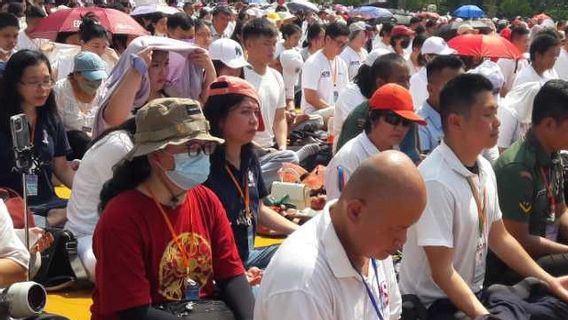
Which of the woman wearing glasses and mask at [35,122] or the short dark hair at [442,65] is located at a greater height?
the short dark hair at [442,65]

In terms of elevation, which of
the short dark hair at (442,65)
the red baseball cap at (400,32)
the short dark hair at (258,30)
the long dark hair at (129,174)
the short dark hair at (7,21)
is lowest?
the red baseball cap at (400,32)

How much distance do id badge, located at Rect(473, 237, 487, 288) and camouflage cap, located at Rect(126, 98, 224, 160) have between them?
4.75ft

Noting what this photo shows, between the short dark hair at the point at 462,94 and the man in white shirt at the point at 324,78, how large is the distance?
18.0ft

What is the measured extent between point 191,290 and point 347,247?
4.04 ft

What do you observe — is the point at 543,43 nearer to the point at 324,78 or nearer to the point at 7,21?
the point at 324,78

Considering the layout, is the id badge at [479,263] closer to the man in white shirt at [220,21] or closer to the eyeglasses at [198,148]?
the eyeglasses at [198,148]

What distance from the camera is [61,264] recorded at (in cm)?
536

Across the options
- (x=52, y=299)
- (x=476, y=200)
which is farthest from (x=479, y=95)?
(x=52, y=299)

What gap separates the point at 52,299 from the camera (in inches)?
209

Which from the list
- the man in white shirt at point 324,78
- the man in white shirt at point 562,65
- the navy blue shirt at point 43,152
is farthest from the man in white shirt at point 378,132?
the man in white shirt at point 562,65

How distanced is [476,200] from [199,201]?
1322 millimetres

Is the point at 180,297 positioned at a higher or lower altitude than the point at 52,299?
higher

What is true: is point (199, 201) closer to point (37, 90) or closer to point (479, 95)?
point (479, 95)

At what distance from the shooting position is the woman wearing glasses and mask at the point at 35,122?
5609 millimetres
